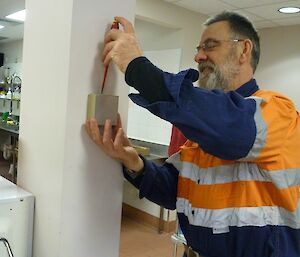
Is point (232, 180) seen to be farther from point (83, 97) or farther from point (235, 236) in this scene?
point (83, 97)

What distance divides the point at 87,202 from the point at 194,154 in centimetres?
36

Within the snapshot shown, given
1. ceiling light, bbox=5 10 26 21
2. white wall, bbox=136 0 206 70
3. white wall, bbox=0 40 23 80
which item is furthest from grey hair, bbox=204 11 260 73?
white wall, bbox=0 40 23 80

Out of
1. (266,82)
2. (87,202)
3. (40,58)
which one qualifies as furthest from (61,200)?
(266,82)

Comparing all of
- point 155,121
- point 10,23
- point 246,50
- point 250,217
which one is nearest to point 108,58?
point 246,50

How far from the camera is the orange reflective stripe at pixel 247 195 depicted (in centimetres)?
93

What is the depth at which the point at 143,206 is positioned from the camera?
12.3 feet

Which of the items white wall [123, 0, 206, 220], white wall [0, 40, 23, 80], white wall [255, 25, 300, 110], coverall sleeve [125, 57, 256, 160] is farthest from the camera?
white wall [0, 40, 23, 80]

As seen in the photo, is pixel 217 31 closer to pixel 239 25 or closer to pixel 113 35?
pixel 239 25

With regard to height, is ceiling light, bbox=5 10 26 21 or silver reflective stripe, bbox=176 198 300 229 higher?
ceiling light, bbox=5 10 26 21

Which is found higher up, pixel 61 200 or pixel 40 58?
pixel 40 58

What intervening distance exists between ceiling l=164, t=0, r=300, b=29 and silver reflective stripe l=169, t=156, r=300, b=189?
7.99 feet

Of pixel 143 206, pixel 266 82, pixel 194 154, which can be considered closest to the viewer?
pixel 194 154

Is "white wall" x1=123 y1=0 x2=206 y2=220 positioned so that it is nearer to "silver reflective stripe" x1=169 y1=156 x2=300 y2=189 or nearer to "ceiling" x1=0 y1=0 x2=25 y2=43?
"ceiling" x1=0 y1=0 x2=25 y2=43

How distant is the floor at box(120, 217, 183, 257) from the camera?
3.01 m
